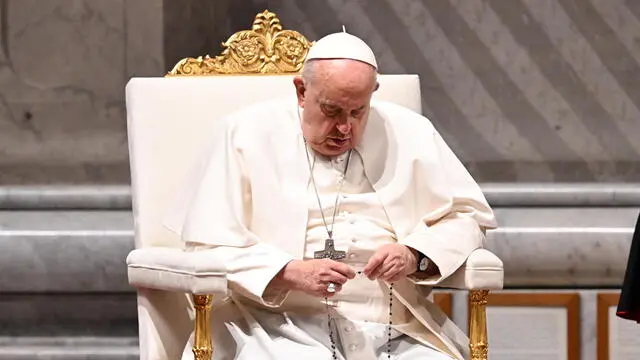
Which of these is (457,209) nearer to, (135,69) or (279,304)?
(279,304)

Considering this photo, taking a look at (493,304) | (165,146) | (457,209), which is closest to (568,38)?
(493,304)

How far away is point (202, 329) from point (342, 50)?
85 centimetres

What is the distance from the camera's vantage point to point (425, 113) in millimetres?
5188

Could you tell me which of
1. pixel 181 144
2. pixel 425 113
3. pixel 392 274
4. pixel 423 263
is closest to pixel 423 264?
pixel 423 263

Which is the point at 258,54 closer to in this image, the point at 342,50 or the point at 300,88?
the point at 300,88

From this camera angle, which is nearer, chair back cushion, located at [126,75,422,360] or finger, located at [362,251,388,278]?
finger, located at [362,251,388,278]

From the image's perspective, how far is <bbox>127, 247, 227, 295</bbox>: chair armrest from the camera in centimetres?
344

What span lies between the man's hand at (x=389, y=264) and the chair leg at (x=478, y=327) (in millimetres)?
206

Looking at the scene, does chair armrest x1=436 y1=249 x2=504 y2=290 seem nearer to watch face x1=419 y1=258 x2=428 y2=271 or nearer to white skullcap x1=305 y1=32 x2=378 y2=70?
watch face x1=419 y1=258 x2=428 y2=271

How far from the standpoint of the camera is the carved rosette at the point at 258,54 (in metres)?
4.28

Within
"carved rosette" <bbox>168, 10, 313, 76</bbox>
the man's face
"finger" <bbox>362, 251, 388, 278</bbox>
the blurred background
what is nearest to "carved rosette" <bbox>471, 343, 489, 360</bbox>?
"finger" <bbox>362, 251, 388, 278</bbox>

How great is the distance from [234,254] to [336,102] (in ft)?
1.62

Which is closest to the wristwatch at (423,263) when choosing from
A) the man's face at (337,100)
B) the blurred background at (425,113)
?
the man's face at (337,100)

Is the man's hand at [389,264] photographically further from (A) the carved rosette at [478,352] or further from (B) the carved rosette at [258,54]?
(B) the carved rosette at [258,54]
